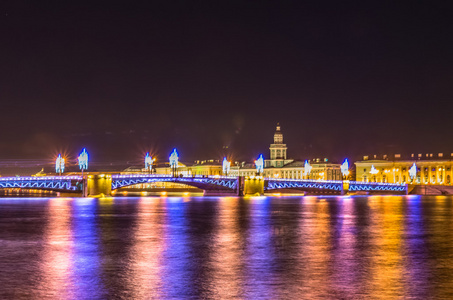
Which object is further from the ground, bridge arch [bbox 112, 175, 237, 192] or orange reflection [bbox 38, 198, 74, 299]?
bridge arch [bbox 112, 175, 237, 192]

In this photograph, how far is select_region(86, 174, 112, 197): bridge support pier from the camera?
110 m

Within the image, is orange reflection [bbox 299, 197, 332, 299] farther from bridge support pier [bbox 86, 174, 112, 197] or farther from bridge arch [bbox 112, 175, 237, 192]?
bridge support pier [bbox 86, 174, 112, 197]

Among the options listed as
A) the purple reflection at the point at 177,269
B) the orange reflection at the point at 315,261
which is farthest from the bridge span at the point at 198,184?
the purple reflection at the point at 177,269

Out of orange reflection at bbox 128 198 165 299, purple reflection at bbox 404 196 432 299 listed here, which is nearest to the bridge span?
orange reflection at bbox 128 198 165 299

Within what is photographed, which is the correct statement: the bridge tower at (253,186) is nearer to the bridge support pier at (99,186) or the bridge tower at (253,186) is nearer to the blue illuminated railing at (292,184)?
the blue illuminated railing at (292,184)

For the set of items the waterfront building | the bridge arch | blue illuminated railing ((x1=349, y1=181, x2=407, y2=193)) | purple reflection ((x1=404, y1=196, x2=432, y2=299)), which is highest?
the waterfront building

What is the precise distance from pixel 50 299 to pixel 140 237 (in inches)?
546

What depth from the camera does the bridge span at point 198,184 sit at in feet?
338

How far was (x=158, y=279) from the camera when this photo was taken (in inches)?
608

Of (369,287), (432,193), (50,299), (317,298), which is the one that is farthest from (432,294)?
(432,193)

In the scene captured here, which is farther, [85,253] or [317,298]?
[85,253]

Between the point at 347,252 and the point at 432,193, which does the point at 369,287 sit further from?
the point at 432,193

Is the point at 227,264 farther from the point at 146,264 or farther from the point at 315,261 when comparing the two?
the point at 315,261

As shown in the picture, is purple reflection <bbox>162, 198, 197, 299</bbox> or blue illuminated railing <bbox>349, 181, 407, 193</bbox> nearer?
purple reflection <bbox>162, 198, 197, 299</bbox>
